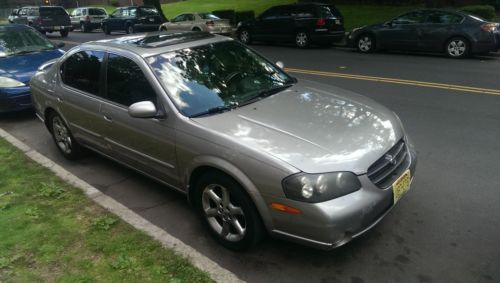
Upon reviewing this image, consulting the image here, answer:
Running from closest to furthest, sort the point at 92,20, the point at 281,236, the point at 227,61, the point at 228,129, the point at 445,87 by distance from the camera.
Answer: the point at 281,236 < the point at 228,129 < the point at 227,61 < the point at 445,87 < the point at 92,20

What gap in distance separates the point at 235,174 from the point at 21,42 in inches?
309

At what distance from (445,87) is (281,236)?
667cm

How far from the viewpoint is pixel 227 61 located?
4461mm

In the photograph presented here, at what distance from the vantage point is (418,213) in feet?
13.1

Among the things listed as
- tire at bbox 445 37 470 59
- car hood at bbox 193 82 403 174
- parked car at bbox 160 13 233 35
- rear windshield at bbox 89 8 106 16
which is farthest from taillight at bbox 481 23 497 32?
rear windshield at bbox 89 8 106 16

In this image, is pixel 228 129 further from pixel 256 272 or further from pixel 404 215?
pixel 404 215

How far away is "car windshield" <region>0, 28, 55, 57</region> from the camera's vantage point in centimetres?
878

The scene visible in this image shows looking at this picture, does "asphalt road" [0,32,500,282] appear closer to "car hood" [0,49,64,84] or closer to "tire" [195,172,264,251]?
"tire" [195,172,264,251]

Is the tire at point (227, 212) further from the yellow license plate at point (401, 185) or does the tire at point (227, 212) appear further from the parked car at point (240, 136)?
the yellow license plate at point (401, 185)

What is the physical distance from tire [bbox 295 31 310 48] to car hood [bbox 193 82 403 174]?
11728 mm

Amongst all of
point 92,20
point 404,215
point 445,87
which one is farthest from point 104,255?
point 92,20

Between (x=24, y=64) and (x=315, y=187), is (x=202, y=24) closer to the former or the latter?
(x=24, y=64)

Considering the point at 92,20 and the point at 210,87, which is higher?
the point at 210,87

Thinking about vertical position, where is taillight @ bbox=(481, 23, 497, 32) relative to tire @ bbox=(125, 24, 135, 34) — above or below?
above
